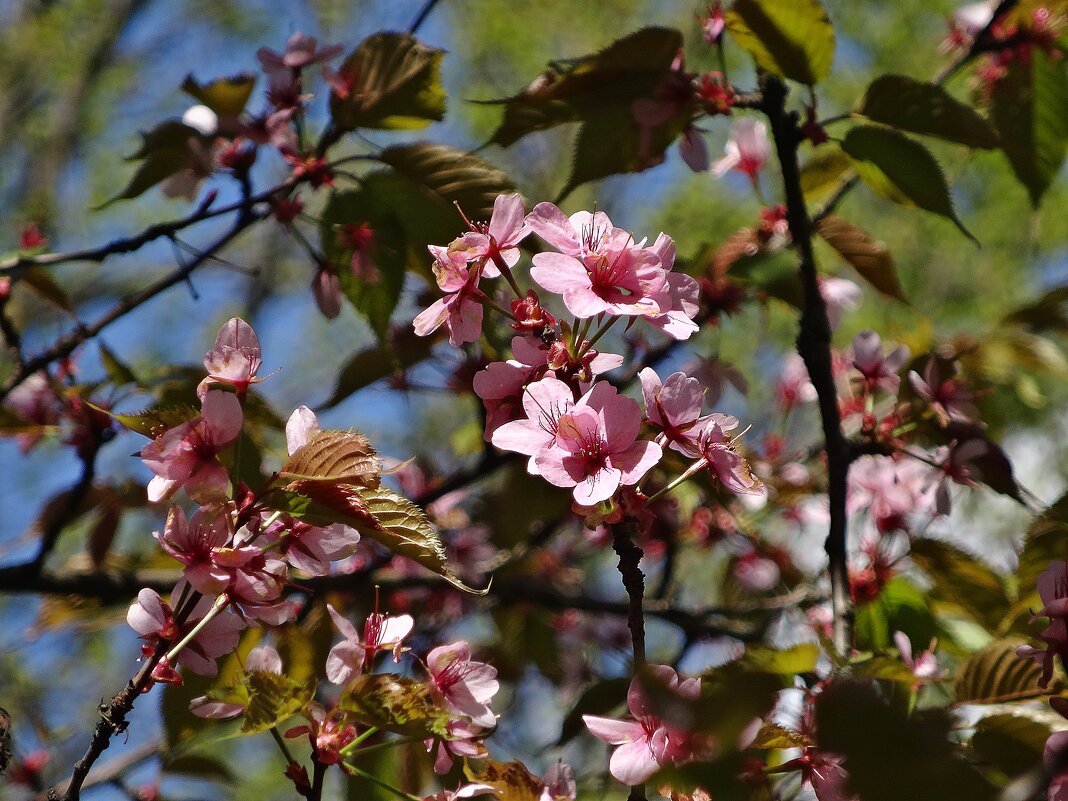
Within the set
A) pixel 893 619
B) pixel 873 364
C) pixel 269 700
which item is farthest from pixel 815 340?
pixel 269 700

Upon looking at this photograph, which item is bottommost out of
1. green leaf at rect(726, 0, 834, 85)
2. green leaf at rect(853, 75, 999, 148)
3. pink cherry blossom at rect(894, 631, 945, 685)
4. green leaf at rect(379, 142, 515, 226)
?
A: pink cherry blossom at rect(894, 631, 945, 685)

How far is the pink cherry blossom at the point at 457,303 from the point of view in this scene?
79 centimetres

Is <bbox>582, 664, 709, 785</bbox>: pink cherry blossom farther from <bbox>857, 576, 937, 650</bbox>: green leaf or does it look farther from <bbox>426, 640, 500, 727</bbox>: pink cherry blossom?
<bbox>857, 576, 937, 650</bbox>: green leaf

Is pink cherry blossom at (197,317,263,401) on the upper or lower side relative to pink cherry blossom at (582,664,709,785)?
upper

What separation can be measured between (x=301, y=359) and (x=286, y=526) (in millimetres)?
6619

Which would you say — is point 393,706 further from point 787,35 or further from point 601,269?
point 787,35

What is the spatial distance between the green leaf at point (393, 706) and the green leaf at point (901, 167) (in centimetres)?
69

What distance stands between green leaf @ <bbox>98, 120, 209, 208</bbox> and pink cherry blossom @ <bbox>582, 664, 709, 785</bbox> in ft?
2.73

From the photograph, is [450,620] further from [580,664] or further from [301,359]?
[301,359]

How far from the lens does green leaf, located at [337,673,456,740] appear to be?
704mm

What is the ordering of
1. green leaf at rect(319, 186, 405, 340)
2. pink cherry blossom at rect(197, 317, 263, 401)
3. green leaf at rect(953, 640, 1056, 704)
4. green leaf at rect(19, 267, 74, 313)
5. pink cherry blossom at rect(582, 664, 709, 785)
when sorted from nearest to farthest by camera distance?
pink cherry blossom at rect(582, 664, 709, 785), pink cherry blossom at rect(197, 317, 263, 401), green leaf at rect(953, 640, 1056, 704), green leaf at rect(319, 186, 405, 340), green leaf at rect(19, 267, 74, 313)

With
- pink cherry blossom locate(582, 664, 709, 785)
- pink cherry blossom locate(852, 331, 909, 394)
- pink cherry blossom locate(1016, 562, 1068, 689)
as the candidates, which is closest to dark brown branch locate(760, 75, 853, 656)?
pink cherry blossom locate(852, 331, 909, 394)

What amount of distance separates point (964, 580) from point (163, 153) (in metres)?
1.08

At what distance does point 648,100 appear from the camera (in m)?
1.06
